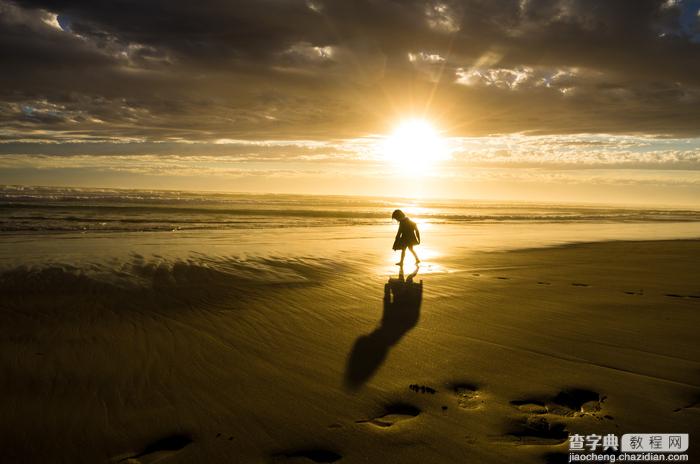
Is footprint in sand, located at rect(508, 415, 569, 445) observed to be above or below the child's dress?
below

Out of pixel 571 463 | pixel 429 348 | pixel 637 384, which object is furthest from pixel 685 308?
pixel 571 463

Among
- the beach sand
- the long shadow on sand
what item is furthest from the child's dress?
the beach sand

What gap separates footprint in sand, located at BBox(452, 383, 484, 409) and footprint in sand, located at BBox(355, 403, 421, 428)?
47cm

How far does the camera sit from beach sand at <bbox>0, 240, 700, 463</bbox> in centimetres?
388

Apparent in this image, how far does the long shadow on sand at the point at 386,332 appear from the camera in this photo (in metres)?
5.40

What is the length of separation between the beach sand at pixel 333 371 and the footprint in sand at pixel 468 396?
3 centimetres

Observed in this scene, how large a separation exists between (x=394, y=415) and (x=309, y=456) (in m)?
0.97

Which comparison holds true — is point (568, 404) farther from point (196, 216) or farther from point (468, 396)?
point (196, 216)

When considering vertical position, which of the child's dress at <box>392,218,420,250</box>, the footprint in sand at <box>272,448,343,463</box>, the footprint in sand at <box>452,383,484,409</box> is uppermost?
the child's dress at <box>392,218,420,250</box>

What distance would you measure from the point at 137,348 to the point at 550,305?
6.74 metres

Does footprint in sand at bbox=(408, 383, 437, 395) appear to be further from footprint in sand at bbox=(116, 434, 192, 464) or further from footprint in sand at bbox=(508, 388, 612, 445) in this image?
footprint in sand at bbox=(116, 434, 192, 464)

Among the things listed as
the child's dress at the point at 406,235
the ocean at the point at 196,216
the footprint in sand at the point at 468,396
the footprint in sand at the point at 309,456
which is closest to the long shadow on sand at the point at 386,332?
the footprint in sand at the point at 468,396

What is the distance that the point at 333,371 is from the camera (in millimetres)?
5395

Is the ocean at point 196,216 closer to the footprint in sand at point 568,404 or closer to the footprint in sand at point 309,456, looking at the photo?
the footprint in sand at point 309,456
